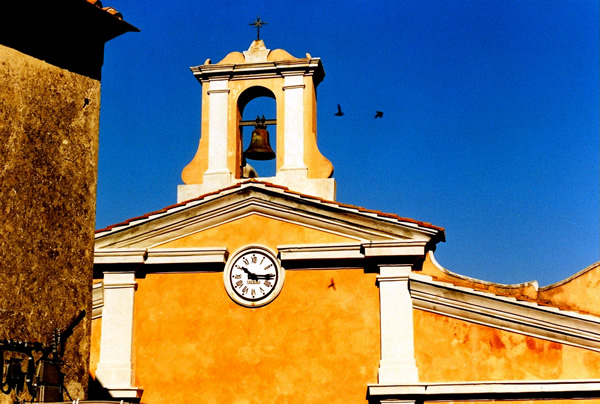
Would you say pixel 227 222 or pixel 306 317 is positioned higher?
pixel 227 222

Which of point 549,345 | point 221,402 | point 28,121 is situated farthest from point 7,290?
point 549,345

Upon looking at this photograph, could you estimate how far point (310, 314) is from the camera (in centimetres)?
1555

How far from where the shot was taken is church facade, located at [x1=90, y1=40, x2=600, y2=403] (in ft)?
48.1

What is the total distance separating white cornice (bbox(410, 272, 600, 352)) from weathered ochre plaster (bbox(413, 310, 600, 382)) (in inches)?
3.3

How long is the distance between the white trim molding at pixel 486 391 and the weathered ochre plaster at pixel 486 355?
0.51 ft

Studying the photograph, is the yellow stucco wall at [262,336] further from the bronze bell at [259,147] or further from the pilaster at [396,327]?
the bronze bell at [259,147]

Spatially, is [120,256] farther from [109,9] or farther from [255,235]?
[109,9]

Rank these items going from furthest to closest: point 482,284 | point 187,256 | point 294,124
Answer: point 294,124, point 187,256, point 482,284

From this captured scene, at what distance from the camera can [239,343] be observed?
1560 centimetres

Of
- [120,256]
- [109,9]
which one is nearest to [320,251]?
[120,256]

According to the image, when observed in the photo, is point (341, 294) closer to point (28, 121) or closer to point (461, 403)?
point (461, 403)

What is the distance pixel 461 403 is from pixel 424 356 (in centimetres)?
79

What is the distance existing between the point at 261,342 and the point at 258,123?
3664 mm

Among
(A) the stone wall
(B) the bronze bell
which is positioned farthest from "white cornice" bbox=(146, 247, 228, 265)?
(A) the stone wall
